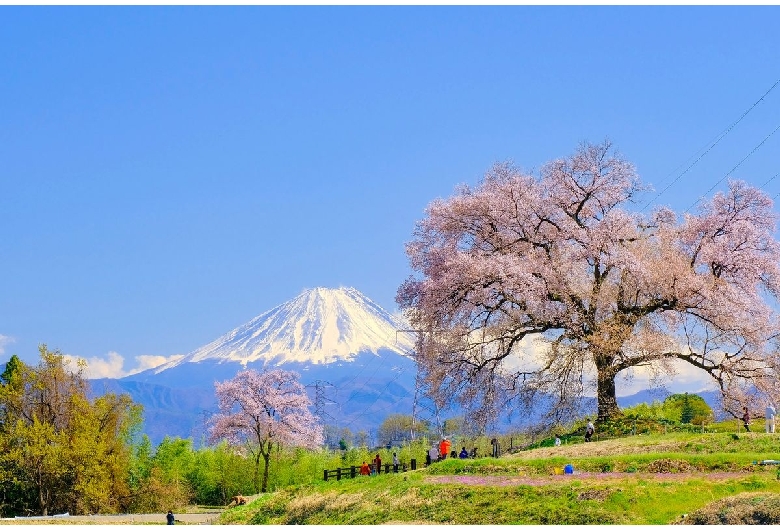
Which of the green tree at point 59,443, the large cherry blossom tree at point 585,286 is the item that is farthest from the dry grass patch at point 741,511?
the green tree at point 59,443

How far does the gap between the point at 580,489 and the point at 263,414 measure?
4297cm

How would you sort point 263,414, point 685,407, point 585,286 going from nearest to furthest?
point 585,286 < point 263,414 < point 685,407

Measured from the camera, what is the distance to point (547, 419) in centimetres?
4325

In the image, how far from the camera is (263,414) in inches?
2608

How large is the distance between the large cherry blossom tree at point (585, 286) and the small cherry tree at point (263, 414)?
2439 cm

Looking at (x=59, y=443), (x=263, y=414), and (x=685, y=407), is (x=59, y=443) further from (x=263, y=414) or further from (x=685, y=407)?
(x=685, y=407)

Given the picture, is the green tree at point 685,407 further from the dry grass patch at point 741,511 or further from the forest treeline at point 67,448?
the dry grass patch at point 741,511

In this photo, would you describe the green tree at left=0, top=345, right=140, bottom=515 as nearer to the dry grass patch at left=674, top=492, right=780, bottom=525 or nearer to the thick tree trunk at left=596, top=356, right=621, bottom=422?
the thick tree trunk at left=596, top=356, right=621, bottom=422

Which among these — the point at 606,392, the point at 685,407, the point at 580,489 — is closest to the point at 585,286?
the point at 606,392

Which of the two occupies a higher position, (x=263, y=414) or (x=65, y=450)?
(x=263, y=414)

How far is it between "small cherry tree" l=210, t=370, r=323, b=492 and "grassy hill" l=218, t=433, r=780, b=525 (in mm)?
28251

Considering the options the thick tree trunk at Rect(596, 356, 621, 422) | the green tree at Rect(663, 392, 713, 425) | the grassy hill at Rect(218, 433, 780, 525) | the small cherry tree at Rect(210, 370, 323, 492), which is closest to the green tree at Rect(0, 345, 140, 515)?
the small cherry tree at Rect(210, 370, 323, 492)

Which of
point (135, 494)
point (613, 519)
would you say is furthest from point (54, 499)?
point (613, 519)

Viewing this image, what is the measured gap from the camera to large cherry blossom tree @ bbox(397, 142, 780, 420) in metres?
40.6
